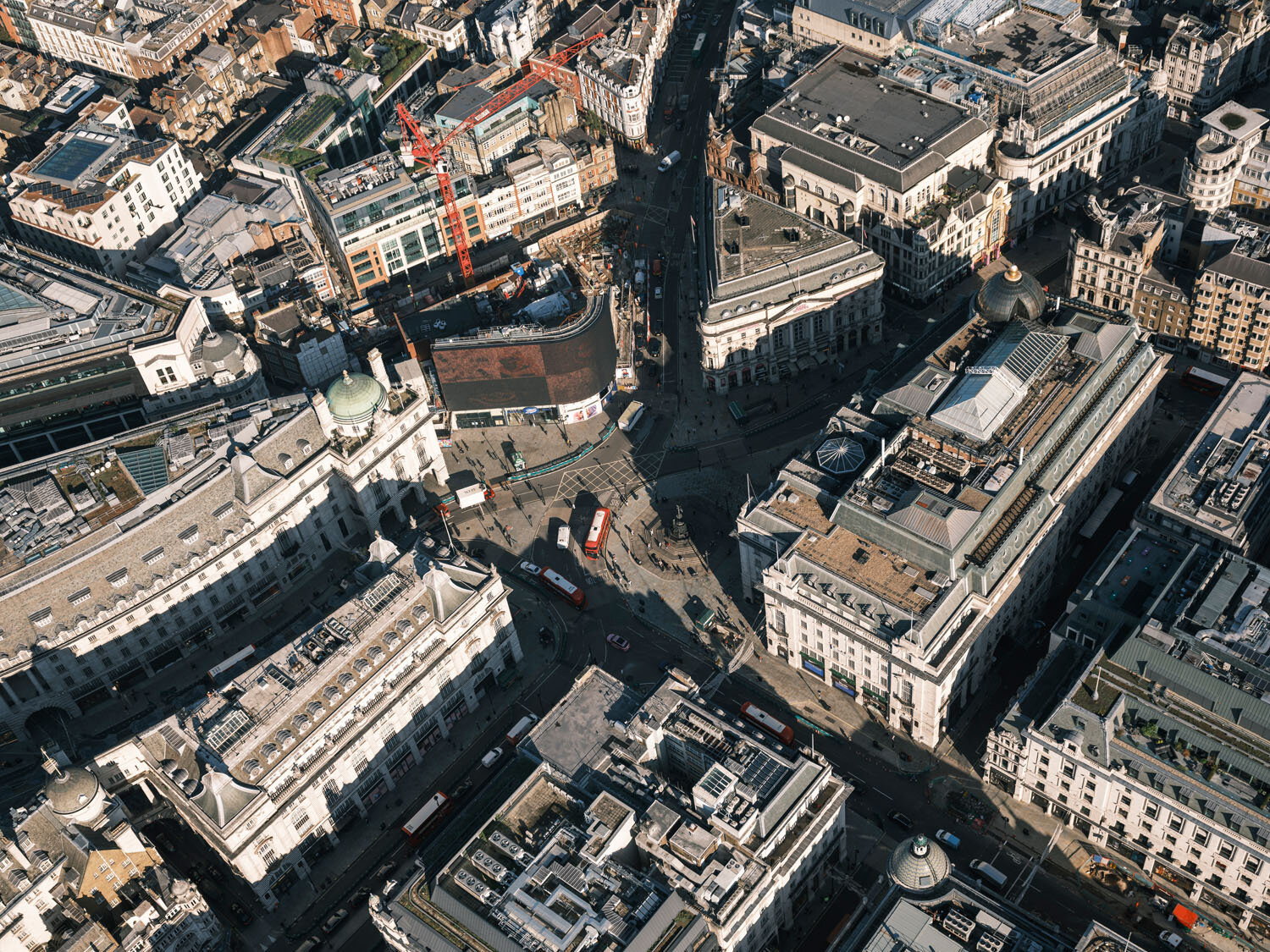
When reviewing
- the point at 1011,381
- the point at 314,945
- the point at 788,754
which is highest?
the point at 1011,381

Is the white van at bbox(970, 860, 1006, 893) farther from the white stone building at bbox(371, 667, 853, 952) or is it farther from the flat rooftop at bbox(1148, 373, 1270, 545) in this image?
the flat rooftop at bbox(1148, 373, 1270, 545)

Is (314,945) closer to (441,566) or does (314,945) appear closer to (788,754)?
(441,566)

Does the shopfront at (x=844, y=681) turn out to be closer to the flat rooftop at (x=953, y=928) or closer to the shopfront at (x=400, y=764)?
the flat rooftop at (x=953, y=928)

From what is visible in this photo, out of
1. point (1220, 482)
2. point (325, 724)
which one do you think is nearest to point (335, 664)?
point (325, 724)

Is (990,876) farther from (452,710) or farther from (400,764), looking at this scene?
(400,764)

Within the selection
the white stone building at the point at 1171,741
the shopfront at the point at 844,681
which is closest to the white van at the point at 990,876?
the white stone building at the point at 1171,741

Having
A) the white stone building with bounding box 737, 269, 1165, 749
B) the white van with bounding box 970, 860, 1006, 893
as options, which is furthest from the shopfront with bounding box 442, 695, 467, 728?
the white van with bounding box 970, 860, 1006, 893

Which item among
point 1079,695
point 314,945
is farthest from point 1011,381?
point 314,945
